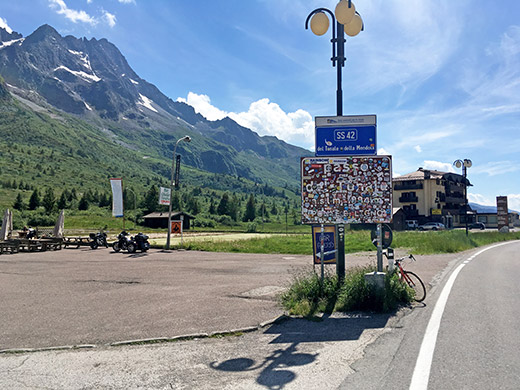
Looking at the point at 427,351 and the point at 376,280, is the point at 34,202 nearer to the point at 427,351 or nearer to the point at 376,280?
the point at 376,280

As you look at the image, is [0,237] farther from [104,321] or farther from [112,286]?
[104,321]

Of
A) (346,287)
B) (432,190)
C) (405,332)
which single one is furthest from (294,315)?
(432,190)

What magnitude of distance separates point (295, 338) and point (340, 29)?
7.07m

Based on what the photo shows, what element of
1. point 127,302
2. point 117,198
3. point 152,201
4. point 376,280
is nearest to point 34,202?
point 152,201

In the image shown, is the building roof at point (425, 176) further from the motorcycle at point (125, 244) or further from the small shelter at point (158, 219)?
the motorcycle at point (125, 244)

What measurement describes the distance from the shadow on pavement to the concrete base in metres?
0.67

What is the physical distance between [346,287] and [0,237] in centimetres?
2329

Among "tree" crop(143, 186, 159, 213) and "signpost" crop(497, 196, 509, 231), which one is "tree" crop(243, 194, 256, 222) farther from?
"signpost" crop(497, 196, 509, 231)

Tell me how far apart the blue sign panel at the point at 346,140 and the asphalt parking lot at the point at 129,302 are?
3.69 meters

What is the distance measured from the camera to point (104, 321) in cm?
725

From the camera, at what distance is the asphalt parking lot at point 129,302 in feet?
21.5

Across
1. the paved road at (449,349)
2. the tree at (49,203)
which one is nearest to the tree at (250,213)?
the tree at (49,203)

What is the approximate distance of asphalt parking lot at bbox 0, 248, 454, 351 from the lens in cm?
654

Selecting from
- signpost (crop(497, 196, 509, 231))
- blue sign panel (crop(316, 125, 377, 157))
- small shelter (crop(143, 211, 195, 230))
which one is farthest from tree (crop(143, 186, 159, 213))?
blue sign panel (crop(316, 125, 377, 157))
